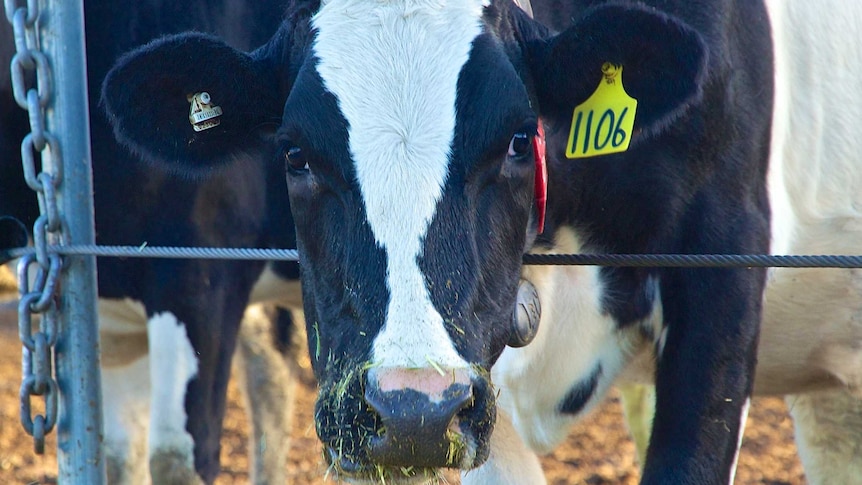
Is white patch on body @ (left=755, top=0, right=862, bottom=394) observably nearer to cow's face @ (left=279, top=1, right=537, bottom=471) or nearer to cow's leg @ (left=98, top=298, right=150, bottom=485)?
cow's face @ (left=279, top=1, right=537, bottom=471)

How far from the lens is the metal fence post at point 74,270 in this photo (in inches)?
89.5

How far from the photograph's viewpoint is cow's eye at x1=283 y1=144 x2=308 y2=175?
2.19 metres

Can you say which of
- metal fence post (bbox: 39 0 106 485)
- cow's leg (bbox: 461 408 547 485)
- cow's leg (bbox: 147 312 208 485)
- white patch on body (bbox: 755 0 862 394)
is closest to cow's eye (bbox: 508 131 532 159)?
metal fence post (bbox: 39 0 106 485)

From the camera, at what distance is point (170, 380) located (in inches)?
144

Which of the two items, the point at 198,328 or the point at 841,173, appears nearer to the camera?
the point at 841,173

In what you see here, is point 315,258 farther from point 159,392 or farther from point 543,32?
point 159,392

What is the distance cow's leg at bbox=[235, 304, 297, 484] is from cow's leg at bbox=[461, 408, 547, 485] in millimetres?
1763

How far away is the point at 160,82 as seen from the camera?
2.45m

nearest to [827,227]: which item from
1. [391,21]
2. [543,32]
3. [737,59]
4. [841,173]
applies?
[841,173]

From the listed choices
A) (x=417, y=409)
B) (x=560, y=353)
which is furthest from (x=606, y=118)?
(x=417, y=409)

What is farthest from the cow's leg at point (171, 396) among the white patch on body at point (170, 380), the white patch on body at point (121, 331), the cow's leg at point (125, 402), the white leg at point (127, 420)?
the white leg at point (127, 420)

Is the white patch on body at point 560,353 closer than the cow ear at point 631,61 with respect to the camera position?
No

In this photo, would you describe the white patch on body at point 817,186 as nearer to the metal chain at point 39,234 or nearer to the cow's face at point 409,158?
the cow's face at point 409,158

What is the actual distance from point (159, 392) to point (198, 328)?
0.24 metres
